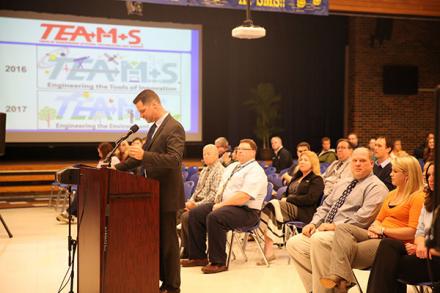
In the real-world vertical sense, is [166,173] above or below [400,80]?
below

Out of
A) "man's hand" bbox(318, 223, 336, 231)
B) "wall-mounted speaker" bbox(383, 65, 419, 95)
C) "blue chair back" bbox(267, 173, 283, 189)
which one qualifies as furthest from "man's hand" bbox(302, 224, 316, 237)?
"wall-mounted speaker" bbox(383, 65, 419, 95)

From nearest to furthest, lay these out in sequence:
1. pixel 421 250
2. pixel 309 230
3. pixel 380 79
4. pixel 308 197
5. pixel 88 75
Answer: pixel 421 250 → pixel 309 230 → pixel 308 197 → pixel 88 75 → pixel 380 79

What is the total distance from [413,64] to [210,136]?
206 inches

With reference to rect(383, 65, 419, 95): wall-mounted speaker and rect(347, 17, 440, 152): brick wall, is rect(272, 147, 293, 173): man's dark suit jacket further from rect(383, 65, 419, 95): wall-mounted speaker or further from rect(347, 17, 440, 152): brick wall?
rect(383, 65, 419, 95): wall-mounted speaker

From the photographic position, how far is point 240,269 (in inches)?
221

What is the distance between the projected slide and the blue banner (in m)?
3.41

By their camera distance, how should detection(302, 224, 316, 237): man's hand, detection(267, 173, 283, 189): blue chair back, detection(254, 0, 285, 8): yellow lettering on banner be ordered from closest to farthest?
detection(302, 224, 316, 237): man's hand
detection(267, 173, 283, 189): blue chair back
detection(254, 0, 285, 8): yellow lettering on banner

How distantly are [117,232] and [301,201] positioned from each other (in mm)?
2442

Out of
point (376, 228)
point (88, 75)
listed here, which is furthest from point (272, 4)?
point (376, 228)

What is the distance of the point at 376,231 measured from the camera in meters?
3.90

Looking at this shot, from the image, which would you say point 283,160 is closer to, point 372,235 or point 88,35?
point 88,35

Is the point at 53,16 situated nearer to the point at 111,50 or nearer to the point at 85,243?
the point at 111,50

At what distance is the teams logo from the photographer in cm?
1119

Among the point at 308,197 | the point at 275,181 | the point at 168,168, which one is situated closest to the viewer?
the point at 168,168
